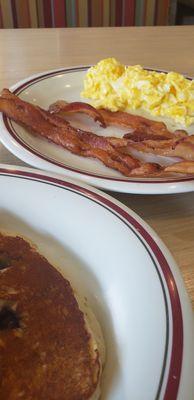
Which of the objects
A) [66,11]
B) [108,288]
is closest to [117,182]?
[108,288]

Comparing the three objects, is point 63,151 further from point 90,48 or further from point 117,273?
point 90,48

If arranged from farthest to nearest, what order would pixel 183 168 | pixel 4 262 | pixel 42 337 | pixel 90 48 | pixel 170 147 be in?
1. pixel 90 48
2. pixel 170 147
3. pixel 183 168
4. pixel 4 262
5. pixel 42 337

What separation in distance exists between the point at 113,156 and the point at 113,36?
1.28 metres

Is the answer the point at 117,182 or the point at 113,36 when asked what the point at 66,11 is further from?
the point at 117,182

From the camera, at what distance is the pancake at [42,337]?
1.68ft

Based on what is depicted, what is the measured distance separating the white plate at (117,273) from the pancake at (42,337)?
4 cm

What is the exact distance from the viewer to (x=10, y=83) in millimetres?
1499

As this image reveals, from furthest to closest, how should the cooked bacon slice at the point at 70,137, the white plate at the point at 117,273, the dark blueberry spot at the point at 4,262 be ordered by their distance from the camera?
1. the cooked bacon slice at the point at 70,137
2. the dark blueberry spot at the point at 4,262
3. the white plate at the point at 117,273

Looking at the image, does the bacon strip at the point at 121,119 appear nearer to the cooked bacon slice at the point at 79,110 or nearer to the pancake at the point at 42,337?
the cooked bacon slice at the point at 79,110

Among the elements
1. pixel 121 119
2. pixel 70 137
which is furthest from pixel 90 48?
pixel 70 137

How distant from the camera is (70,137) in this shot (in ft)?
3.52

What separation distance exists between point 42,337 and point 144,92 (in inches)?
36.9

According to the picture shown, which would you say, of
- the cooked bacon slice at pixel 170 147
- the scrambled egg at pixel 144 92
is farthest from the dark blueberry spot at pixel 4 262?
the scrambled egg at pixel 144 92

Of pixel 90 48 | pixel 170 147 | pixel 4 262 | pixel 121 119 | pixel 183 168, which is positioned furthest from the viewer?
pixel 90 48
